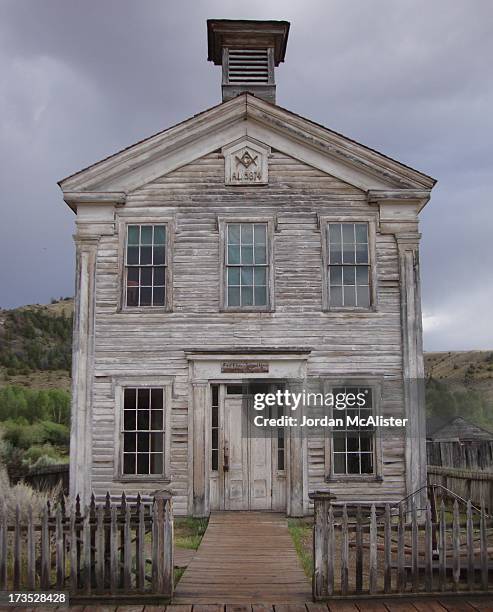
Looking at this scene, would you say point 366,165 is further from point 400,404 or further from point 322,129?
point 400,404

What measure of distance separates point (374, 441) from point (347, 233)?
4.10 m

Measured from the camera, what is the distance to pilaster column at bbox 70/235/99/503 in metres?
13.4

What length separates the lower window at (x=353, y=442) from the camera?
13.6 m

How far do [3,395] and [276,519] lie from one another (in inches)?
738

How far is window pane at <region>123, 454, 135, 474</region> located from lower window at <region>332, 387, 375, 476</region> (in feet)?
12.6

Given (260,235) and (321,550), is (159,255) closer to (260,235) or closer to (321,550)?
(260,235)

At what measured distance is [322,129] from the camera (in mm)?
14219

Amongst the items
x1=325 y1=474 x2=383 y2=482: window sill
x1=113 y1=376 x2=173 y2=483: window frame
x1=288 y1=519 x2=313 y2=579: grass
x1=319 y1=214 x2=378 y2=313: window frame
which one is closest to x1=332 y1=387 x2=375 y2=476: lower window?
x1=325 y1=474 x2=383 y2=482: window sill

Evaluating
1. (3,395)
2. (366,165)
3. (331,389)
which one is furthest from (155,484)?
(3,395)

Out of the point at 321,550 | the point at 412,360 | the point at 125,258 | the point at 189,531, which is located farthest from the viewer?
the point at 125,258

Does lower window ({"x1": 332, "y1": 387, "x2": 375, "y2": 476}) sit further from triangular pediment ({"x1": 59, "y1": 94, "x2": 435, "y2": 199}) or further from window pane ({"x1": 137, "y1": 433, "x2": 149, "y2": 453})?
triangular pediment ({"x1": 59, "y1": 94, "x2": 435, "y2": 199})

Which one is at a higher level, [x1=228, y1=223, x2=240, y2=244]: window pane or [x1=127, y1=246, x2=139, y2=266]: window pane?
[x1=228, y1=223, x2=240, y2=244]: window pane

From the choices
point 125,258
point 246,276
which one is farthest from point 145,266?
point 246,276

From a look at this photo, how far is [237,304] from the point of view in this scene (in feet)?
45.8
